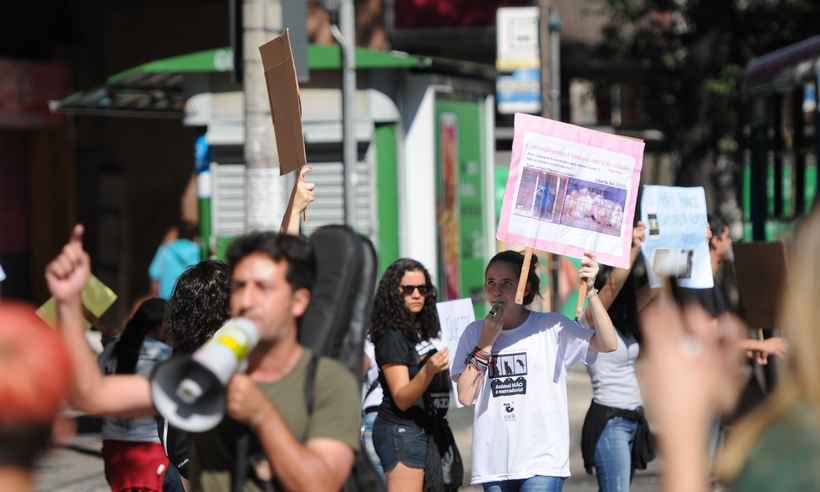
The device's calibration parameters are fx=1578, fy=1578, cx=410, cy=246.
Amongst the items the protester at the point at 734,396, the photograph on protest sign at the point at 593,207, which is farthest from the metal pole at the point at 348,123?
the protester at the point at 734,396

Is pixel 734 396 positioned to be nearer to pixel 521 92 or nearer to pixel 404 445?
pixel 404 445

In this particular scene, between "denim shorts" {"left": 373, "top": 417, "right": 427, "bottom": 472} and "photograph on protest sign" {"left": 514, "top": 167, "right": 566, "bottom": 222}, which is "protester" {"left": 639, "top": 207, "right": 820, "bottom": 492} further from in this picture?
"denim shorts" {"left": 373, "top": 417, "right": 427, "bottom": 472}

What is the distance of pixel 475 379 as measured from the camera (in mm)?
6398

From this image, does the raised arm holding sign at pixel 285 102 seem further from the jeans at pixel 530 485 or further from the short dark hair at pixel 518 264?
the jeans at pixel 530 485

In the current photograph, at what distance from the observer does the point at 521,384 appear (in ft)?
21.3

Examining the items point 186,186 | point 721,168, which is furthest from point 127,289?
point 721,168

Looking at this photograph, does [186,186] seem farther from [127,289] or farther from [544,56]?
[544,56]

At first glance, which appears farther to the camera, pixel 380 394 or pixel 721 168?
pixel 721 168

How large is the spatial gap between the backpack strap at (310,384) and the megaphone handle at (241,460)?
174mm

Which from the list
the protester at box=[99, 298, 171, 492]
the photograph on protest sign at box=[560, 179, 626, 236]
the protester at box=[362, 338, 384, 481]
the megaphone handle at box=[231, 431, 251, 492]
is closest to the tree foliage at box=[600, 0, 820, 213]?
the protester at box=[362, 338, 384, 481]

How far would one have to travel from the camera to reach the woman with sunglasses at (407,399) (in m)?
6.79

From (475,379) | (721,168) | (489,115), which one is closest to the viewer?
(475,379)

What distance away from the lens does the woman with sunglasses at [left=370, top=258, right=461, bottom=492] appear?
22.3 feet

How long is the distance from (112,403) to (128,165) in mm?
20451
